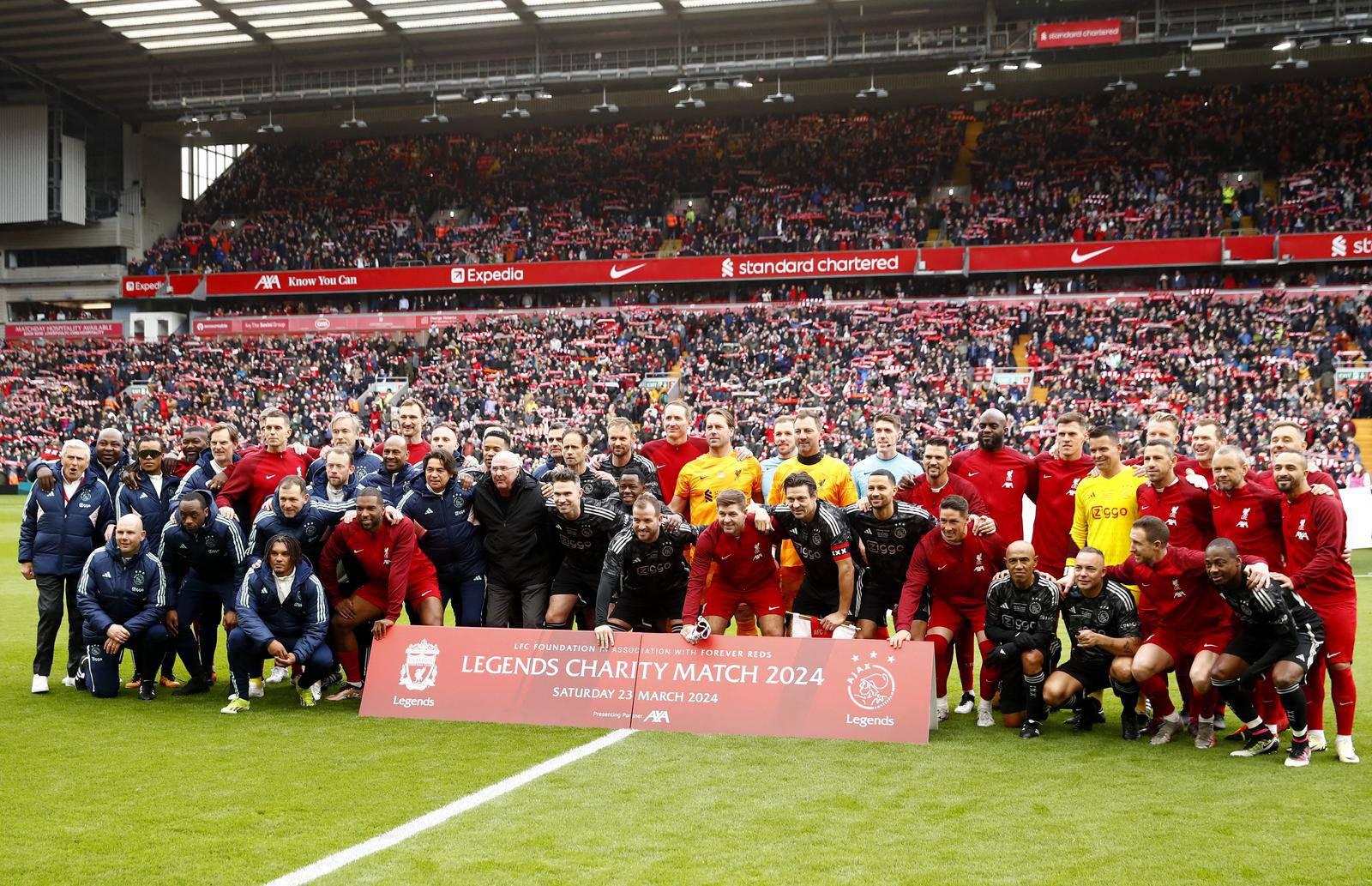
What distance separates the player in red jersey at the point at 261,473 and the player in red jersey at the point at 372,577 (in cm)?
94

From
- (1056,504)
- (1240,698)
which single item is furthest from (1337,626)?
(1056,504)

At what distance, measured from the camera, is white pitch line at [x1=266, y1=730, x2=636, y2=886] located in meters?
5.32

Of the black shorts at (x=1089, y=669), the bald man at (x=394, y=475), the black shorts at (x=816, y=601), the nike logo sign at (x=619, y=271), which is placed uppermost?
the nike logo sign at (x=619, y=271)

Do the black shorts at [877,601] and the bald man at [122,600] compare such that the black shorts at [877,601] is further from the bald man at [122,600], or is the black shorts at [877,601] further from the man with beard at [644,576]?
the bald man at [122,600]

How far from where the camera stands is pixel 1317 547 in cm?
750

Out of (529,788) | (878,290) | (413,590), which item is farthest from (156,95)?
(529,788)

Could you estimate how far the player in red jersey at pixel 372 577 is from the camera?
9.08 meters

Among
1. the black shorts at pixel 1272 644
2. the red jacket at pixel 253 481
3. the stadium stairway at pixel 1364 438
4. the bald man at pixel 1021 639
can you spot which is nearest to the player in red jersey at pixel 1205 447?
the black shorts at pixel 1272 644

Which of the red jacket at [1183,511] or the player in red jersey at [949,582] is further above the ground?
the red jacket at [1183,511]

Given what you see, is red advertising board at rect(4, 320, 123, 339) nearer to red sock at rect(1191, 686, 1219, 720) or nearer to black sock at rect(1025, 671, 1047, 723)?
black sock at rect(1025, 671, 1047, 723)

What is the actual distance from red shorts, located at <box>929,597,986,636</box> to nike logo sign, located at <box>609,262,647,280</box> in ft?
106

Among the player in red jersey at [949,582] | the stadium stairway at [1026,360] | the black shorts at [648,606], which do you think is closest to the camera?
the player in red jersey at [949,582]

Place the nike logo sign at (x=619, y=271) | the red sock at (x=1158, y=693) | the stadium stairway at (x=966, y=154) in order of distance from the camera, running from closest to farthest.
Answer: the red sock at (x=1158, y=693) → the nike logo sign at (x=619, y=271) → the stadium stairway at (x=966, y=154)

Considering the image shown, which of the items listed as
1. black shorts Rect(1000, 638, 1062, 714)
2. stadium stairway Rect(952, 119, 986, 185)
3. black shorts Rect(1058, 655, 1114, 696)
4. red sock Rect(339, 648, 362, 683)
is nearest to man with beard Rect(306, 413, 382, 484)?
red sock Rect(339, 648, 362, 683)
